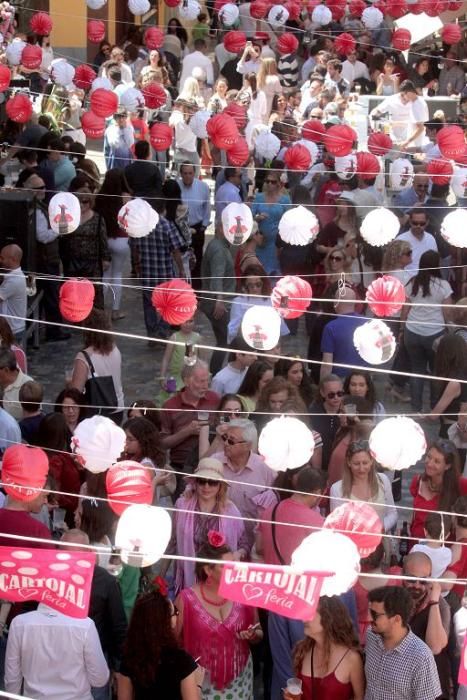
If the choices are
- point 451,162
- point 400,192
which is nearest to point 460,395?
point 451,162

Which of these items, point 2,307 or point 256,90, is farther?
point 256,90

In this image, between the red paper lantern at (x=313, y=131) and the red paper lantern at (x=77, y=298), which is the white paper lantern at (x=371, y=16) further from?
the red paper lantern at (x=77, y=298)

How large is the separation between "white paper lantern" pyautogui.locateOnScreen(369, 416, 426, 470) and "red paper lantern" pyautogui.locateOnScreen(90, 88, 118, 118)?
279 inches

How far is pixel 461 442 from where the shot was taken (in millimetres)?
9148

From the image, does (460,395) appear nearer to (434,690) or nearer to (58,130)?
(434,690)

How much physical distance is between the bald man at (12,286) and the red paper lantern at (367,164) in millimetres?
3716

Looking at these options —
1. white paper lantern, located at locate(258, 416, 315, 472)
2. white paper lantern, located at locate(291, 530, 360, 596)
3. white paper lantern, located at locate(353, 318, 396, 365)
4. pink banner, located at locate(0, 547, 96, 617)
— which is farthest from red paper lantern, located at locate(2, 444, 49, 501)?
white paper lantern, located at locate(353, 318, 396, 365)

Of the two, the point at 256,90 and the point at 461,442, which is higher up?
the point at 256,90

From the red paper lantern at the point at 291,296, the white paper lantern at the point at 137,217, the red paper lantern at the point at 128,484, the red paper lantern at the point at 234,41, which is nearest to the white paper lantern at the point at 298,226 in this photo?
the white paper lantern at the point at 137,217

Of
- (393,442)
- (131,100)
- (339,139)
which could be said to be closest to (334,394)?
(393,442)

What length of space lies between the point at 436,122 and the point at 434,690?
10904 millimetres

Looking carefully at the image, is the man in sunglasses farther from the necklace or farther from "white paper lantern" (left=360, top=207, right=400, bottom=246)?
"white paper lantern" (left=360, top=207, right=400, bottom=246)

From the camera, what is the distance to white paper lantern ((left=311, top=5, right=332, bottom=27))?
20.3 m

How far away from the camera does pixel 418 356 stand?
11484 mm
